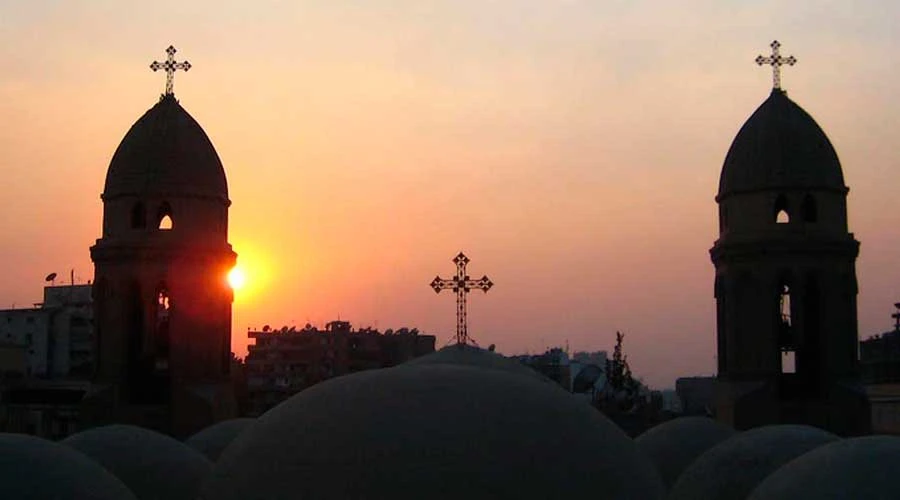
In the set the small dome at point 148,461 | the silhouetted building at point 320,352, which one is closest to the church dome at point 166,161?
the small dome at point 148,461

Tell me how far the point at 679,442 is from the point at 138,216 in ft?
32.2

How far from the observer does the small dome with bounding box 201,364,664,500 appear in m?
8.96

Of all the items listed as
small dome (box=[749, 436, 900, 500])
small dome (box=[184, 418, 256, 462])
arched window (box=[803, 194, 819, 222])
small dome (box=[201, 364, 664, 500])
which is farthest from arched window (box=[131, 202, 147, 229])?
small dome (box=[749, 436, 900, 500])

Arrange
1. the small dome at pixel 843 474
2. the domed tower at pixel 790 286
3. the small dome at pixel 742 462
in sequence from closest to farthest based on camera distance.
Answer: the small dome at pixel 843 474, the small dome at pixel 742 462, the domed tower at pixel 790 286

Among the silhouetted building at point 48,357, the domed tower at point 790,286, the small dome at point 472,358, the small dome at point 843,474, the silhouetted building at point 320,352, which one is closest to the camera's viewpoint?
the small dome at point 843,474

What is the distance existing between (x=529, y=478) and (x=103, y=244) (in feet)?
50.3

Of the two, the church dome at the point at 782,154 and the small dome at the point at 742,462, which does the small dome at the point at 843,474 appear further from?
the church dome at the point at 782,154

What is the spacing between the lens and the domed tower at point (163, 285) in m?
22.6

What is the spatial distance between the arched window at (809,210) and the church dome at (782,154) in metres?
0.22

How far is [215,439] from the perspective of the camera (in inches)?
744

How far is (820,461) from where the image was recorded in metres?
12.2

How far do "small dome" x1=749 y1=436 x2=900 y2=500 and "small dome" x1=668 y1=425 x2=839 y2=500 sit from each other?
8.39 feet

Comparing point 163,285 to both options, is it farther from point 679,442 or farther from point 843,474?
point 843,474

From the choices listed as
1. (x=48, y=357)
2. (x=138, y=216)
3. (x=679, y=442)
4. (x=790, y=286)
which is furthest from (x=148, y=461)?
(x=48, y=357)
